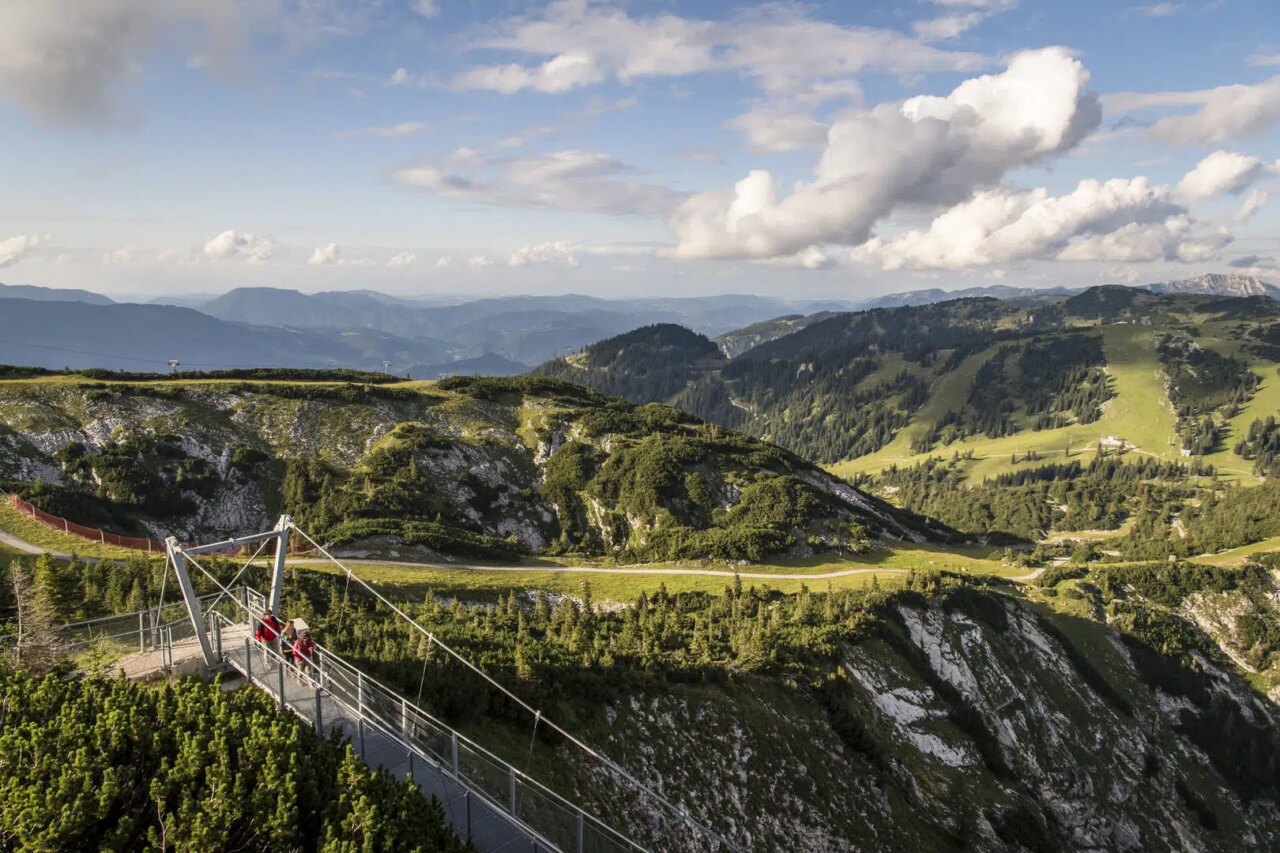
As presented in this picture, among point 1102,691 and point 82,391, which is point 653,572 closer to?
point 1102,691

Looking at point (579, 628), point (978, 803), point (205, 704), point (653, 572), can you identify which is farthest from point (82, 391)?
point (978, 803)

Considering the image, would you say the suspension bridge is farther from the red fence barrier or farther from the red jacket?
the red fence barrier

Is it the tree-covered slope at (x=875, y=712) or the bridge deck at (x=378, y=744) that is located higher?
the bridge deck at (x=378, y=744)

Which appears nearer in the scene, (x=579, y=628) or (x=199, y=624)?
(x=199, y=624)

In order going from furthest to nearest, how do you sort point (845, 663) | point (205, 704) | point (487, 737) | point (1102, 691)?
point (1102, 691) < point (845, 663) < point (487, 737) < point (205, 704)

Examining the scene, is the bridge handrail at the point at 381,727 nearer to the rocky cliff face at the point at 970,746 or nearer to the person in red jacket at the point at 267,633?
the person in red jacket at the point at 267,633

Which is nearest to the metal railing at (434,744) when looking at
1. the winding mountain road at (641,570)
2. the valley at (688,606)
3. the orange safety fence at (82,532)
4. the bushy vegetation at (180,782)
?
the bushy vegetation at (180,782)
